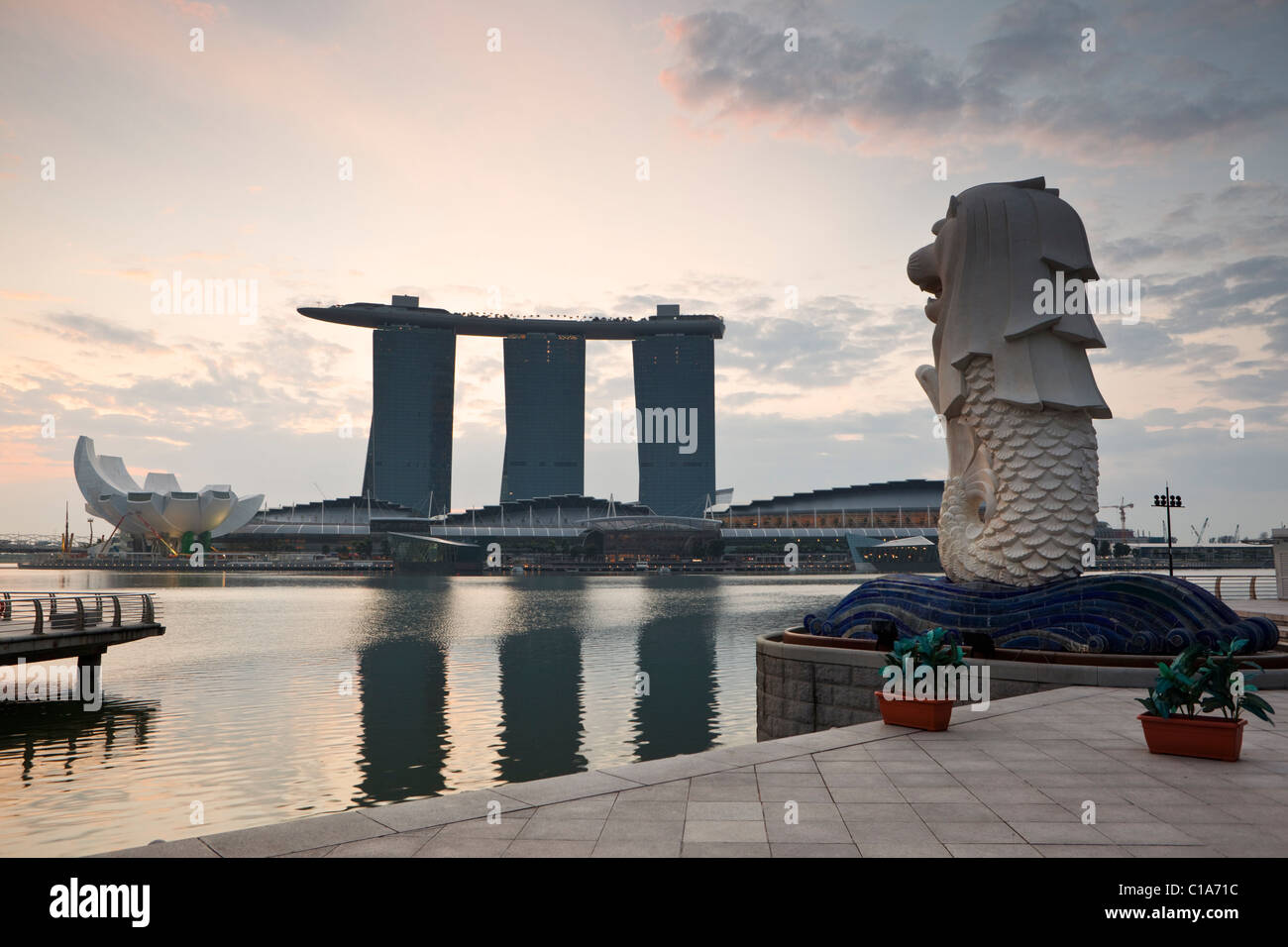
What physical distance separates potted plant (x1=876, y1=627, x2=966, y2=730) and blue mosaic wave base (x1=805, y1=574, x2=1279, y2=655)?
612 cm

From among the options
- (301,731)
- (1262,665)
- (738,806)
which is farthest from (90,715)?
(1262,665)

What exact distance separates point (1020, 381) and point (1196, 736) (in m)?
10.8

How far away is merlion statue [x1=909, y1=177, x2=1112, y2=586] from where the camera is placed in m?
19.2

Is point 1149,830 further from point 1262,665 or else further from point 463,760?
point 463,760

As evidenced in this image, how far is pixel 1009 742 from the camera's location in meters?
11.2

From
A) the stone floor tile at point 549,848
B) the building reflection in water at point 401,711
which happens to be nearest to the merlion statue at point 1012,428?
the building reflection in water at point 401,711

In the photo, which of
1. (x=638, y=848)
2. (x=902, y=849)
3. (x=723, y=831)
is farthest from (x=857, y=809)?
(x=638, y=848)

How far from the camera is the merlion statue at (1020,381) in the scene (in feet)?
62.8

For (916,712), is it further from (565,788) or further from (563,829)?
(563,829)

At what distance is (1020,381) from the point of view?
771 inches


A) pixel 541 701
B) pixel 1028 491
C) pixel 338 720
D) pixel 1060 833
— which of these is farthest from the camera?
pixel 541 701

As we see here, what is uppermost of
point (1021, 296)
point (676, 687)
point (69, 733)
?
point (1021, 296)

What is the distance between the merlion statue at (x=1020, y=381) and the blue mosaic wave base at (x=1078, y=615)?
1125mm
